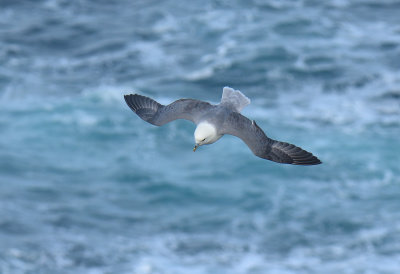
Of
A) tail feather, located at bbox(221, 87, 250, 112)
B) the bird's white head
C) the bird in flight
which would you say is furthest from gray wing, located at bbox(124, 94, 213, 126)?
the bird's white head

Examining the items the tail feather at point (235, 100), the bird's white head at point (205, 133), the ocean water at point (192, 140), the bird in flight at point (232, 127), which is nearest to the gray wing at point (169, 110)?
the bird in flight at point (232, 127)

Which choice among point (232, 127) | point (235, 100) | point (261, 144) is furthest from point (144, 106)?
point (261, 144)

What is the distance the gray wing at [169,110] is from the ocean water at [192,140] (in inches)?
455

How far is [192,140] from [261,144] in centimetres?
1910

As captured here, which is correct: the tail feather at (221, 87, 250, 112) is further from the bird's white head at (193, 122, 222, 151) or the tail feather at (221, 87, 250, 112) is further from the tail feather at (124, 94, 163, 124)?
the tail feather at (124, 94, 163, 124)

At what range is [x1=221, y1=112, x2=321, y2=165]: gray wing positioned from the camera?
11.6 meters

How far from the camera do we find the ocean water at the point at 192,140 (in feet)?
81.5

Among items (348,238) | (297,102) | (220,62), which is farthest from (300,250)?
(220,62)

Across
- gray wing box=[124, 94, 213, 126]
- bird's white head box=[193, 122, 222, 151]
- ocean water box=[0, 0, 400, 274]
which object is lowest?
bird's white head box=[193, 122, 222, 151]

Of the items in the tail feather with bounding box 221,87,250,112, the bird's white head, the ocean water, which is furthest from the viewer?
the ocean water

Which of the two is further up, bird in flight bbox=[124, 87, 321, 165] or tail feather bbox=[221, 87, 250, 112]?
tail feather bbox=[221, 87, 250, 112]

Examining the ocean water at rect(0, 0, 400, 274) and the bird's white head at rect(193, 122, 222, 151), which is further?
the ocean water at rect(0, 0, 400, 274)

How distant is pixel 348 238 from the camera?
25328 millimetres

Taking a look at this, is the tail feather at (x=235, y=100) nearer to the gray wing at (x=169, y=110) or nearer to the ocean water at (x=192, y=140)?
the gray wing at (x=169, y=110)
